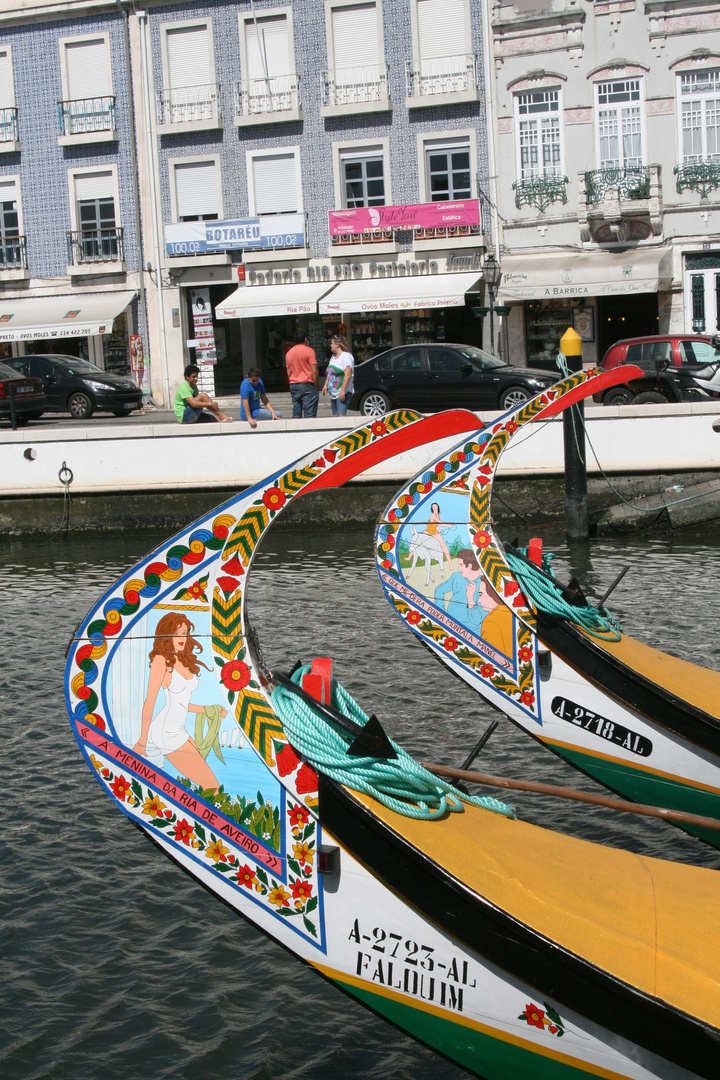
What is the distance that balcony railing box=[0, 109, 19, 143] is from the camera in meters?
31.6

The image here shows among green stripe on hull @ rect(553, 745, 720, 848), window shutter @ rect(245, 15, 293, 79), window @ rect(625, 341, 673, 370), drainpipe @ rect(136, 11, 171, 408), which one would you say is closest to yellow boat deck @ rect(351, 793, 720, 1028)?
green stripe on hull @ rect(553, 745, 720, 848)

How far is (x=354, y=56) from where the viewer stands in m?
29.2

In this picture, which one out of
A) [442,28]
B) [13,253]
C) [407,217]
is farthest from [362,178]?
[13,253]

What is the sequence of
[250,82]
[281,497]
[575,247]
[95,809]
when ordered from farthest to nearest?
[250,82] → [575,247] → [95,809] → [281,497]

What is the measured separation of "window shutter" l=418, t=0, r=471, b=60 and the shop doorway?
6.94 meters

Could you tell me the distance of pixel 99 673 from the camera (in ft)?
14.9

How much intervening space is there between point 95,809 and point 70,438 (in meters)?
10.4

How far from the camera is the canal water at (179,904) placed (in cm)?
478

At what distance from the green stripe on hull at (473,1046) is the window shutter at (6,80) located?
31.8 metres

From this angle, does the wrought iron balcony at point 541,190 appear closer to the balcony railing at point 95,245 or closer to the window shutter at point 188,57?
the window shutter at point 188,57

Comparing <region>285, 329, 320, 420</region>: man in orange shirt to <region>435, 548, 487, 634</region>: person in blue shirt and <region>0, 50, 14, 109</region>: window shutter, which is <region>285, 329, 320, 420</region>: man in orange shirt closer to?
<region>435, 548, 487, 634</region>: person in blue shirt

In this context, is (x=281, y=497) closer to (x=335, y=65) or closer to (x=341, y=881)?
(x=341, y=881)

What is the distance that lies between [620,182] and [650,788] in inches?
912

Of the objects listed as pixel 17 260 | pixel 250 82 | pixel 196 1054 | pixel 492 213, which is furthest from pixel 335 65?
pixel 196 1054
